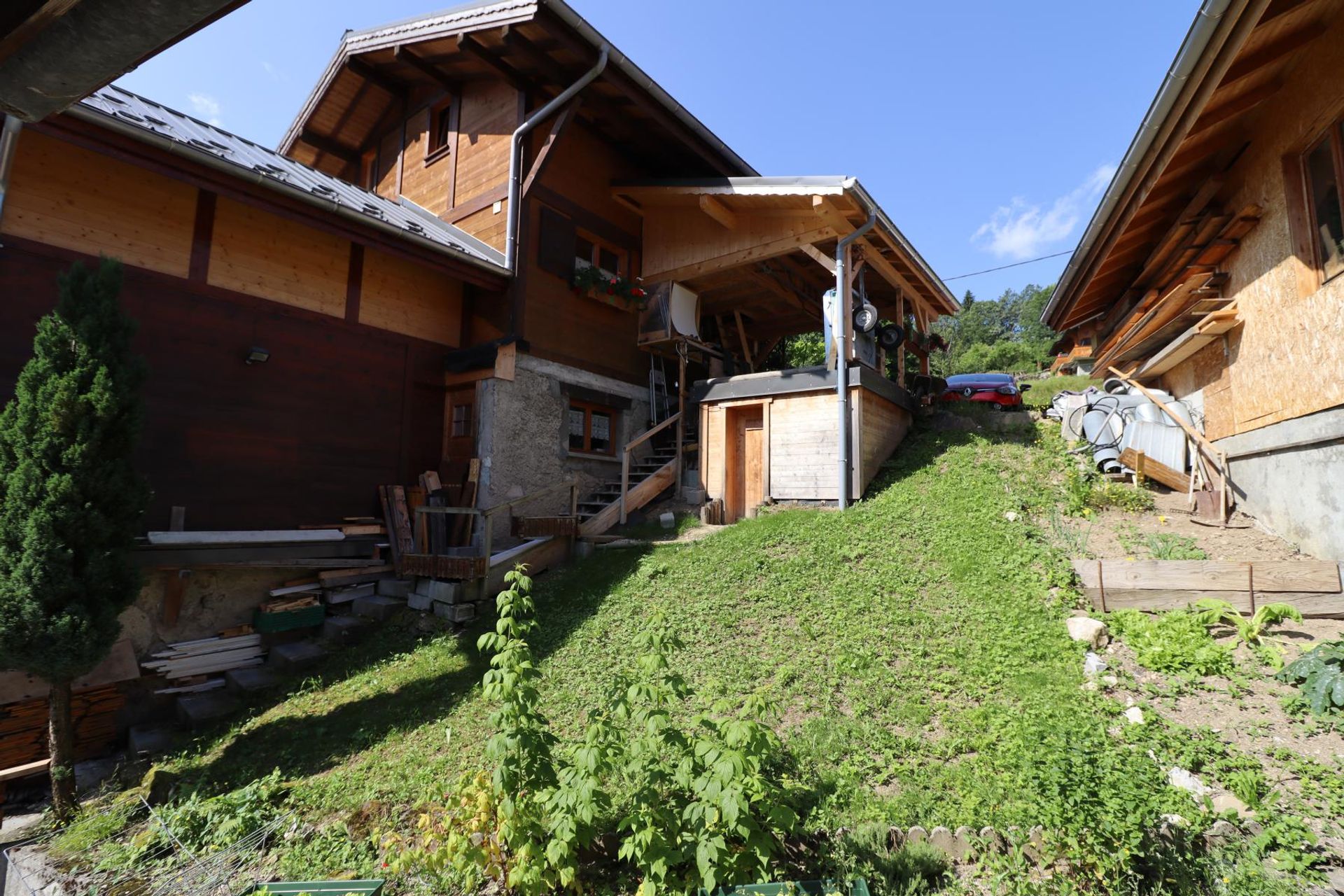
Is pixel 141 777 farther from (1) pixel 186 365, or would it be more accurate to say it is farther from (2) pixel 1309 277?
(2) pixel 1309 277

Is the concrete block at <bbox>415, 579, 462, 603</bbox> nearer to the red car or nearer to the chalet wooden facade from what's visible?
the chalet wooden facade

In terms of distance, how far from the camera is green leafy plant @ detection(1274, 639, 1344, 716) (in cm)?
412

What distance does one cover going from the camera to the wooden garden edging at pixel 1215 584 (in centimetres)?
523

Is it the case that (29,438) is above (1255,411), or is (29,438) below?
below

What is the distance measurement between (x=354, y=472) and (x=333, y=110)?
9285 mm

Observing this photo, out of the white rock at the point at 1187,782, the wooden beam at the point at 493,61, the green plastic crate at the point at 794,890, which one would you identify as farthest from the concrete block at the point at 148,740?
the wooden beam at the point at 493,61

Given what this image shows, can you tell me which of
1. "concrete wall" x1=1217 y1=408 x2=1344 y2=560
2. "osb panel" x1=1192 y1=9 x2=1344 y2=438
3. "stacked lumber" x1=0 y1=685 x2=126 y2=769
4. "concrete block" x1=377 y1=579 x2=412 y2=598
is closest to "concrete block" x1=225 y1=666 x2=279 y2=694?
"stacked lumber" x1=0 y1=685 x2=126 y2=769

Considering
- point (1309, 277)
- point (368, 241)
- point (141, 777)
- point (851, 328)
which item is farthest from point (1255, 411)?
point (141, 777)

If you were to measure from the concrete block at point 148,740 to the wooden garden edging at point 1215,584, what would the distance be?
909 centimetres

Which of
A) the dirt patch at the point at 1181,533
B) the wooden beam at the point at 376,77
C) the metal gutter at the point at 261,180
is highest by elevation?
the wooden beam at the point at 376,77

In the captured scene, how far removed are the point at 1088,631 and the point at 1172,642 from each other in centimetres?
55

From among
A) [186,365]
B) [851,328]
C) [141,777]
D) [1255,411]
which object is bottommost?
[141,777]

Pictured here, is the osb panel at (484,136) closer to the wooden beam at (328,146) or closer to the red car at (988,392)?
the wooden beam at (328,146)

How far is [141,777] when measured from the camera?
5828 mm
